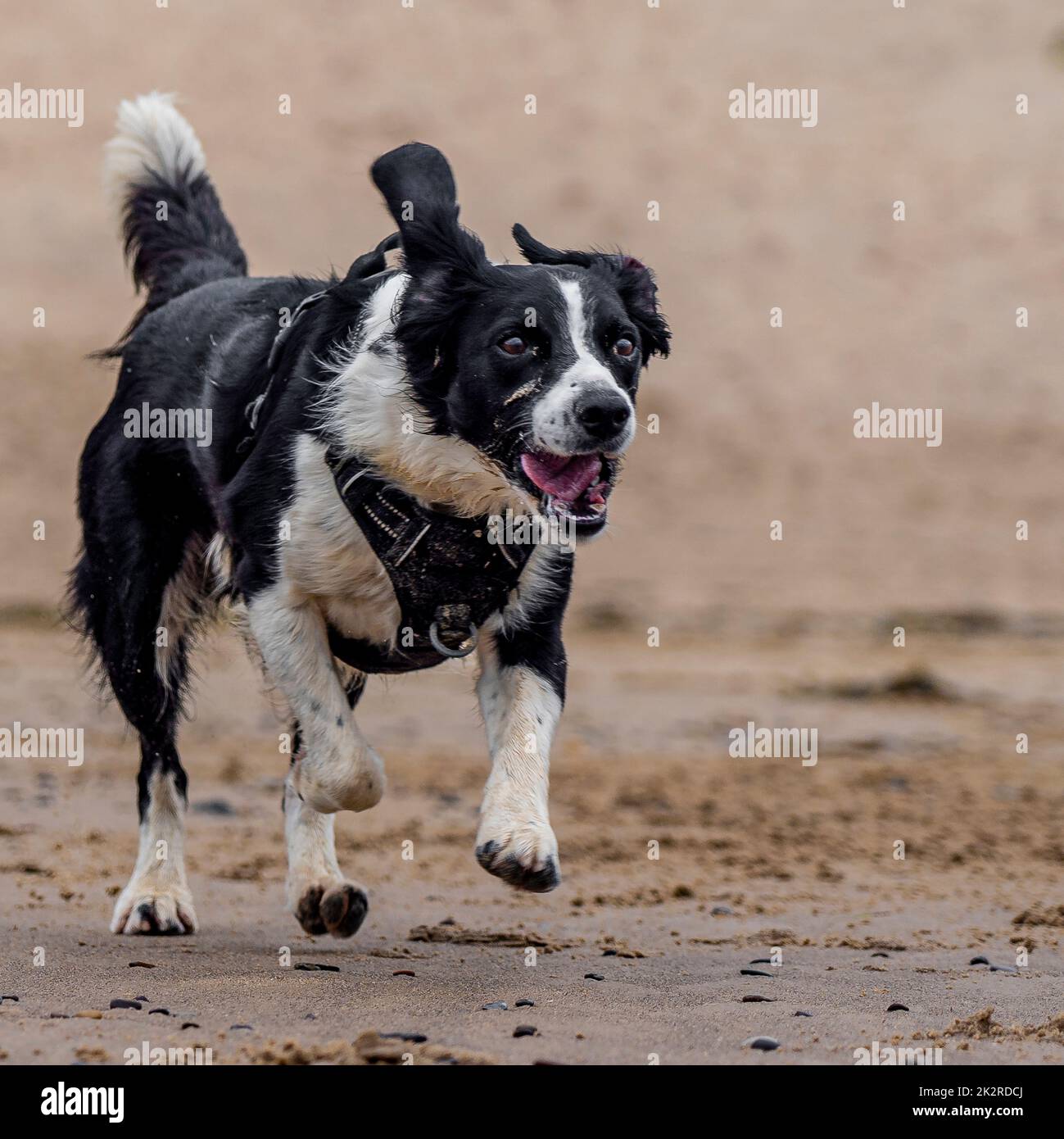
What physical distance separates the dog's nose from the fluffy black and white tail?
101 inches

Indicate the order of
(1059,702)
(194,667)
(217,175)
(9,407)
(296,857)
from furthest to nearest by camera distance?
(217,175), (9,407), (1059,702), (194,667), (296,857)

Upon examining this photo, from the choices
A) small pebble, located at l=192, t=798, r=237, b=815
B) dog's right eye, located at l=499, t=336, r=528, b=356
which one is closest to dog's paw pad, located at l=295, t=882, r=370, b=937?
dog's right eye, located at l=499, t=336, r=528, b=356

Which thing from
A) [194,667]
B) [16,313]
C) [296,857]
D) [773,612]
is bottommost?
[296,857]

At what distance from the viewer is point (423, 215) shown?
4488mm

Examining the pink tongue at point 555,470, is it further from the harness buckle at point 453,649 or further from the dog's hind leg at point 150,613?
the dog's hind leg at point 150,613

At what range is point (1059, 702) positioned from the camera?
39.0 ft

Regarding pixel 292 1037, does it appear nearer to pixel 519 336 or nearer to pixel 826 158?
pixel 519 336

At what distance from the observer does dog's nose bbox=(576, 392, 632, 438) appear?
411cm

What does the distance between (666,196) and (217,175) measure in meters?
6.21

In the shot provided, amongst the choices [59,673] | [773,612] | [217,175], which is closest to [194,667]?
[59,673]

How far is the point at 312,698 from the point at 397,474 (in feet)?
2.29

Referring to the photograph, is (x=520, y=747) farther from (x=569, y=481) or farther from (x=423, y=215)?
(x=423, y=215)

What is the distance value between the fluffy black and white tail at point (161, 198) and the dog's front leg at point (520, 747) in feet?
7.56

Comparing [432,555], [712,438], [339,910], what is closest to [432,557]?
[432,555]
